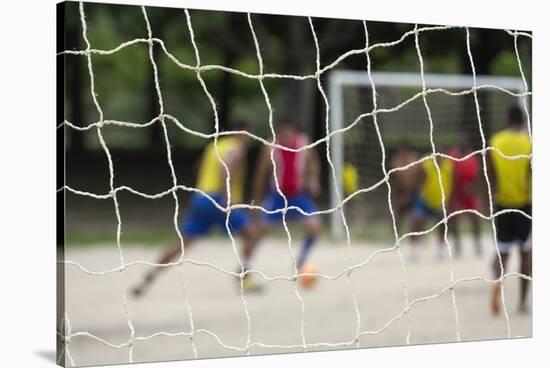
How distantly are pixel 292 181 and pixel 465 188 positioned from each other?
767 mm

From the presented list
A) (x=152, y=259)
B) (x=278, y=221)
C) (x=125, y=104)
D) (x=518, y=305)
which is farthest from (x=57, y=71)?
(x=518, y=305)

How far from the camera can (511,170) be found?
4648 mm

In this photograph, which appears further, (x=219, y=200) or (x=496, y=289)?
(x=496, y=289)

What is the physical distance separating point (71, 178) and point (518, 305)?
Answer: 6.48 feet

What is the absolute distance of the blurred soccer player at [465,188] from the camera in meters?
4.57

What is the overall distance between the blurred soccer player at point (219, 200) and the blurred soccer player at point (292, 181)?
8 centimetres

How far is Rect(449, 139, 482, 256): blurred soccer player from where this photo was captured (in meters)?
4.57

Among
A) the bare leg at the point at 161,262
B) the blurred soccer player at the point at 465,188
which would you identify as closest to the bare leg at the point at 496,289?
the blurred soccer player at the point at 465,188

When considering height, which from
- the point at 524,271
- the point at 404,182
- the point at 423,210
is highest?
the point at 404,182

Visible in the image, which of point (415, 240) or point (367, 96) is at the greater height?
point (367, 96)

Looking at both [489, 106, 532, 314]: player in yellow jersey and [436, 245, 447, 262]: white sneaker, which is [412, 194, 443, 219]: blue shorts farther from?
[489, 106, 532, 314]: player in yellow jersey

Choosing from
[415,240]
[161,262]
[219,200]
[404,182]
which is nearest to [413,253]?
[415,240]

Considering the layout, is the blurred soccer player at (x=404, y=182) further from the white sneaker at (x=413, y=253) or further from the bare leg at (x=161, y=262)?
the bare leg at (x=161, y=262)

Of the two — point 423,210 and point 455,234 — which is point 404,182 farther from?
point 455,234
